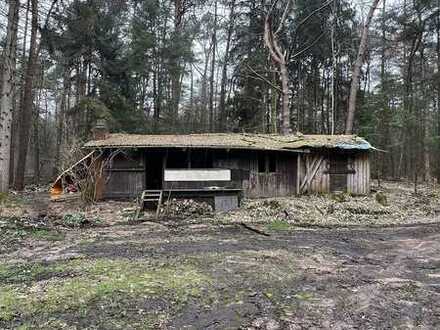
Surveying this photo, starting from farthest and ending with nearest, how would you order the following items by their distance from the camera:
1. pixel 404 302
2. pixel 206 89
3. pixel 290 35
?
pixel 206 89 → pixel 290 35 → pixel 404 302

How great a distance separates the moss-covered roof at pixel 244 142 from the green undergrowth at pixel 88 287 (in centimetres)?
855

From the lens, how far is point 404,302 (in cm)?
553

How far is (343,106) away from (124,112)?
661 inches

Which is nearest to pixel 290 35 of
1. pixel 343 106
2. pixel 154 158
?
pixel 343 106

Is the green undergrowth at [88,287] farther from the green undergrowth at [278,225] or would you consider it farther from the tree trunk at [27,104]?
the tree trunk at [27,104]

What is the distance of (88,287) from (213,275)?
81.2 inches

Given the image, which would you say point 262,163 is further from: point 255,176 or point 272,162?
point 255,176

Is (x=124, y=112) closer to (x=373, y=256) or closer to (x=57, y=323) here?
(x=373, y=256)

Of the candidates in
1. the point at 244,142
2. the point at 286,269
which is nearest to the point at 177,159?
the point at 244,142

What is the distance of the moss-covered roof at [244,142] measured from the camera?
1550 centimetres

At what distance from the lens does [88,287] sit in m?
5.77

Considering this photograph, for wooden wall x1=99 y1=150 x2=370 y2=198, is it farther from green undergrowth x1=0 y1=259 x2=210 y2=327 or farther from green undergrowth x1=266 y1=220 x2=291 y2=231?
green undergrowth x1=0 y1=259 x2=210 y2=327

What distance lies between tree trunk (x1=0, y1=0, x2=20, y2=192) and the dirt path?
19.2ft

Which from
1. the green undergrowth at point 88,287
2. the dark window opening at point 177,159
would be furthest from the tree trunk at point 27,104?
the green undergrowth at point 88,287
